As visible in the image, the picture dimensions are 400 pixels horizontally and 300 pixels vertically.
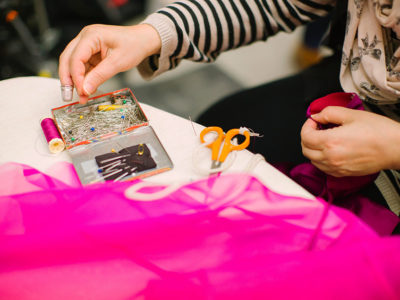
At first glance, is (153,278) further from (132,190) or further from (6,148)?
(6,148)

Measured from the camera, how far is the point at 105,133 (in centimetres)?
59

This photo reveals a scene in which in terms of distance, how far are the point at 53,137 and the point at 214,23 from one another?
45 centimetres

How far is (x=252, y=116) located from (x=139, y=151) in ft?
1.20

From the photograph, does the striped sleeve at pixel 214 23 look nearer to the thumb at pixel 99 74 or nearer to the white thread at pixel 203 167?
the thumb at pixel 99 74

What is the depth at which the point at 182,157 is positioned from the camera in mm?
569

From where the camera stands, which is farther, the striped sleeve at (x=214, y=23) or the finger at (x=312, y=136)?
the striped sleeve at (x=214, y=23)

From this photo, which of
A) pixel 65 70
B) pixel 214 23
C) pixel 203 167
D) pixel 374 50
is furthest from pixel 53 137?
pixel 374 50

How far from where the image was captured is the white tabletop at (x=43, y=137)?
535 mm

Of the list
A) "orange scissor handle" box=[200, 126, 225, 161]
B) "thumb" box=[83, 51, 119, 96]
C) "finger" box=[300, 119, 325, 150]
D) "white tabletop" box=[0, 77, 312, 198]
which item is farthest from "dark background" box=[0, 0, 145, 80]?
"finger" box=[300, 119, 325, 150]

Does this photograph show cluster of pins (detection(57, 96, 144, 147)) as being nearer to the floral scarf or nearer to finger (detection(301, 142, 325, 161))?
finger (detection(301, 142, 325, 161))

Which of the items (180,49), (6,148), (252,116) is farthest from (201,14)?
(6,148)

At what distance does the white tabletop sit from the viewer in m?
0.53

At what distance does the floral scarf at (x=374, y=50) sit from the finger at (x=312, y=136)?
0.15 metres

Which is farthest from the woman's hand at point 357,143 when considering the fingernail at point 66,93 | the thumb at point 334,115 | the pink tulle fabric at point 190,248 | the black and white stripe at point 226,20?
the fingernail at point 66,93
